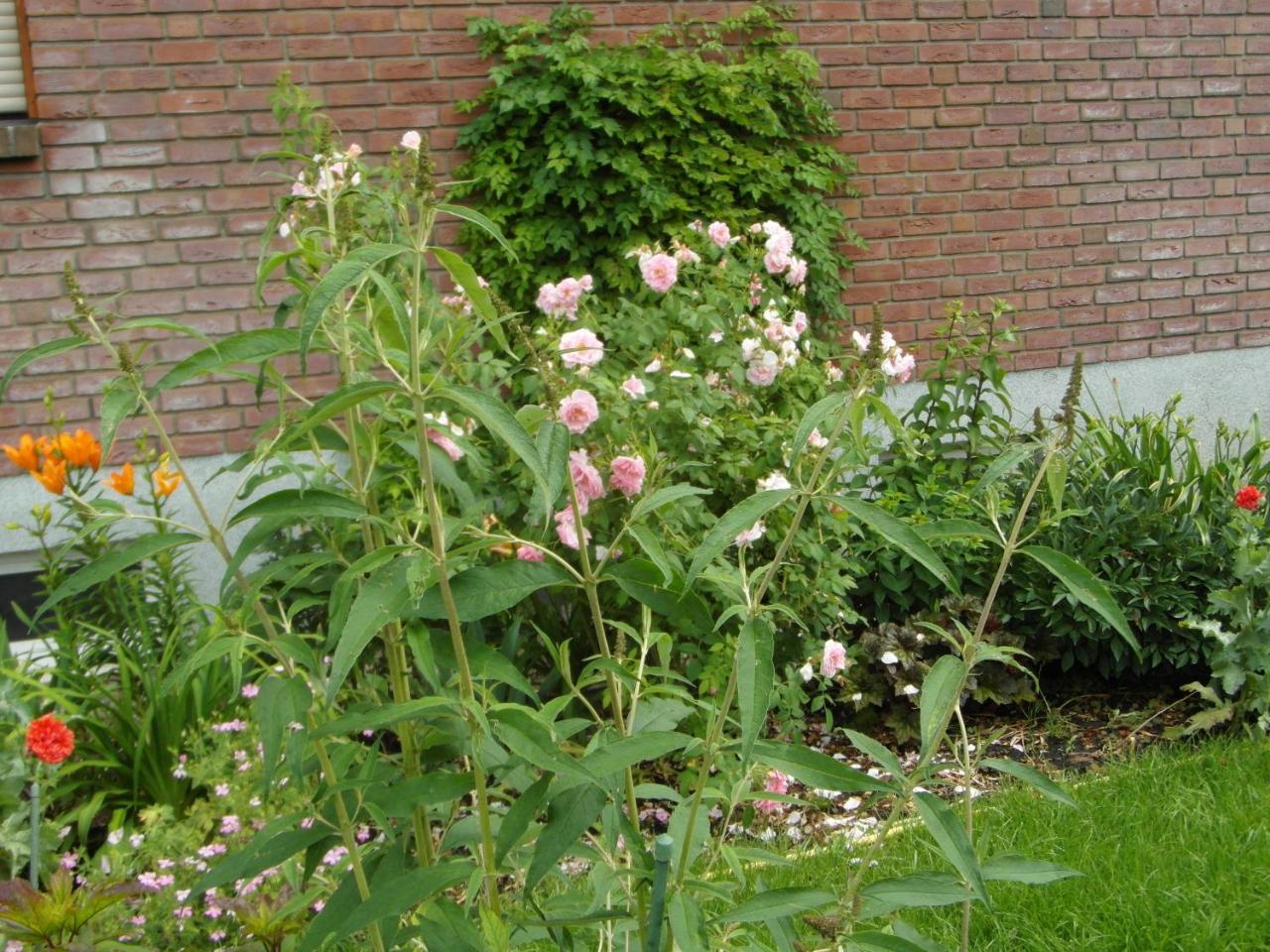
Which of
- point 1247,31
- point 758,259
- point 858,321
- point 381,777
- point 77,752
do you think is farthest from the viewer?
point 1247,31

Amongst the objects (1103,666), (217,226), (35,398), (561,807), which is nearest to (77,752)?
(35,398)

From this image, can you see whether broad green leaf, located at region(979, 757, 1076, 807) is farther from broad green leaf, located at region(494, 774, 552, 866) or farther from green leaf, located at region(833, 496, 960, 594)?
broad green leaf, located at region(494, 774, 552, 866)

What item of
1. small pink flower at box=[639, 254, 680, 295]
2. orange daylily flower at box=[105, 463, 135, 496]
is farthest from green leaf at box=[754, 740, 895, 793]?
small pink flower at box=[639, 254, 680, 295]

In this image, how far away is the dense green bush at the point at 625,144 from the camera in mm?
4867

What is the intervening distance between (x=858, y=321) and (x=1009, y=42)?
1.45 m

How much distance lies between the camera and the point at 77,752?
3414 mm

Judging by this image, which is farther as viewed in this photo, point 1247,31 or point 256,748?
point 1247,31

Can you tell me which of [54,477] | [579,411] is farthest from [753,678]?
[54,477]

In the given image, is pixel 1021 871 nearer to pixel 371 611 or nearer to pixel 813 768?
pixel 813 768

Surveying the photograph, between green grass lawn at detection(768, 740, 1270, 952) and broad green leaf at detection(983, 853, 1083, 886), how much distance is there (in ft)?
2.18

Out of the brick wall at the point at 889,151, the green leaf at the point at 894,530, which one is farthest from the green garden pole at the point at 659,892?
the brick wall at the point at 889,151

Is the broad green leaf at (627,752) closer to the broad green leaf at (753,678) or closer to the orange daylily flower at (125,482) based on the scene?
the broad green leaf at (753,678)

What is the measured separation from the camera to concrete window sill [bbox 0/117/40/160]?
4.36m

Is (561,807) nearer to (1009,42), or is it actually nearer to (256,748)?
(256,748)
